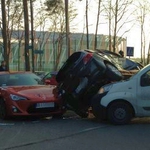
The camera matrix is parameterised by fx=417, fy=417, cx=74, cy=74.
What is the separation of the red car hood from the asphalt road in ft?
2.27

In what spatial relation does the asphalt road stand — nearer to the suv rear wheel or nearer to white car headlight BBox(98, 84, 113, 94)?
white car headlight BBox(98, 84, 113, 94)

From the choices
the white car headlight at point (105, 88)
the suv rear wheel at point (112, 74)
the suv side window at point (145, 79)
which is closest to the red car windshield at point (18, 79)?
the suv rear wheel at point (112, 74)

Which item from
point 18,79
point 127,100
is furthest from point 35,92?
point 127,100

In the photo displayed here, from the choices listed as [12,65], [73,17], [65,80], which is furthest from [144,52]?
[65,80]

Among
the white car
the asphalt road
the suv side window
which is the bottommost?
the asphalt road

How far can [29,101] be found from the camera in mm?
11602

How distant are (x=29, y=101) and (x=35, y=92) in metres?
0.50

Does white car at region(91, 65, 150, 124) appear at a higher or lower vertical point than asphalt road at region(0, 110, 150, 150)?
higher

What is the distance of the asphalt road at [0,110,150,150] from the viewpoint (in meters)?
8.03

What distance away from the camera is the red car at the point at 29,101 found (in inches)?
460

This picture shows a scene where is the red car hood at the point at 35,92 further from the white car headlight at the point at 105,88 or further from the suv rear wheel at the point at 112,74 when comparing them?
the suv rear wheel at the point at 112,74

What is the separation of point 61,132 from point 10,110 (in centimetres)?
261

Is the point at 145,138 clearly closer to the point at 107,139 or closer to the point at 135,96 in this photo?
the point at 107,139

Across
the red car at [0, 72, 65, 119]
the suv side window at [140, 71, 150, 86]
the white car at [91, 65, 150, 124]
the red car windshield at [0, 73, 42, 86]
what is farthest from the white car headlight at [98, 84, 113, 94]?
the red car windshield at [0, 73, 42, 86]
